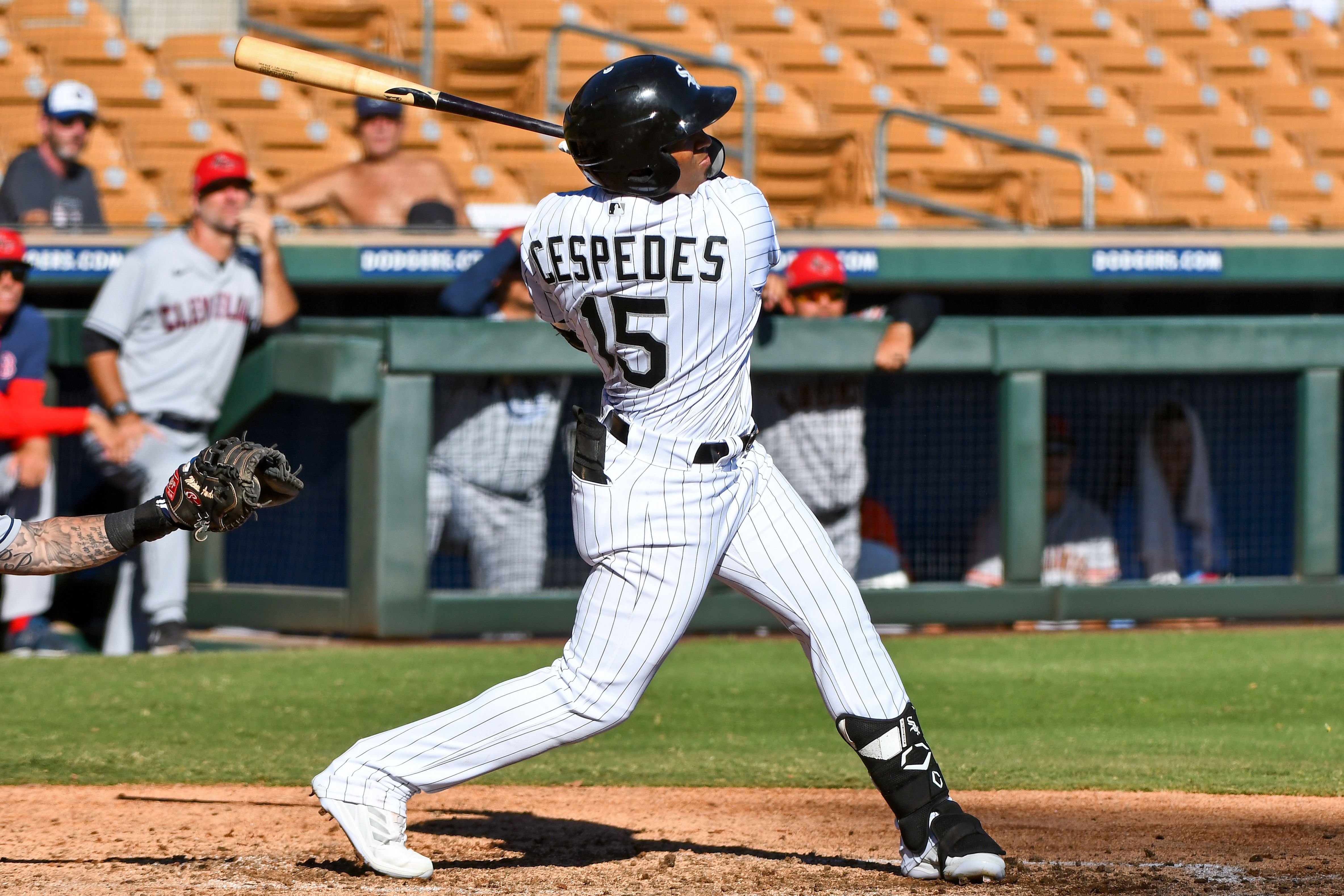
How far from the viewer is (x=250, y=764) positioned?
13.3 feet

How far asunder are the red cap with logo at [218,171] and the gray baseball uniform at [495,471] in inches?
38.6

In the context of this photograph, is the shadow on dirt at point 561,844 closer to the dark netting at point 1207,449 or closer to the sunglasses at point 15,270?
the sunglasses at point 15,270

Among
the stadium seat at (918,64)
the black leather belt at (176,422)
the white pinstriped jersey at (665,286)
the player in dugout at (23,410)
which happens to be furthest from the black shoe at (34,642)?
the stadium seat at (918,64)

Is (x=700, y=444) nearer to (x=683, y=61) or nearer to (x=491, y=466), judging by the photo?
(x=491, y=466)

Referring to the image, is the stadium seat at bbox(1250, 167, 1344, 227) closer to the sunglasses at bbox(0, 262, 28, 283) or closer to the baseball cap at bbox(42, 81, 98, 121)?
the baseball cap at bbox(42, 81, 98, 121)

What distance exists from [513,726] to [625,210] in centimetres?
88

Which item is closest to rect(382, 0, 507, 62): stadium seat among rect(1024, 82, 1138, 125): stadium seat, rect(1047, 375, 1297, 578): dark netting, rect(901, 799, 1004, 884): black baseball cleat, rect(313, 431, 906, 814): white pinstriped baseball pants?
rect(1024, 82, 1138, 125): stadium seat

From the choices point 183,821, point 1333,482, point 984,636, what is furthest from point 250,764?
point 1333,482

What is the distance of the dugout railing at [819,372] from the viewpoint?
18.6 ft

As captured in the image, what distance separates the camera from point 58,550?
2.75m

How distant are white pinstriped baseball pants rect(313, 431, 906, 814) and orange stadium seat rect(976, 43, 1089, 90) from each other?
808 centimetres

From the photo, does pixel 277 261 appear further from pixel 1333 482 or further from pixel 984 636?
pixel 1333 482

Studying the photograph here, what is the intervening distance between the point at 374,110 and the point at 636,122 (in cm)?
421

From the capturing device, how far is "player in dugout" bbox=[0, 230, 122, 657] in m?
5.28
